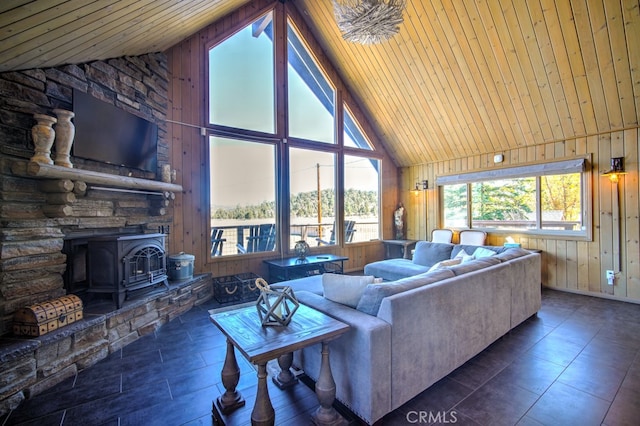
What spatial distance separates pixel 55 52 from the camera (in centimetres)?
255

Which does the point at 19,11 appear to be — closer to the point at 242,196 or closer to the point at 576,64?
the point at 242,196

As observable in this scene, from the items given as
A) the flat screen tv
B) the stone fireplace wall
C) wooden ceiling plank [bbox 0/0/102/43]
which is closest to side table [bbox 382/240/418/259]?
the flat screen tv

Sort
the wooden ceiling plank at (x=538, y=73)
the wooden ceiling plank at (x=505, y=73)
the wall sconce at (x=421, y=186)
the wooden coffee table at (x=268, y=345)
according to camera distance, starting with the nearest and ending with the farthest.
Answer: the wooden coffee table at (x=268, y=345) → the wooden ceiling plank at (x=538, y=73) → the wooden ceiling plank at (x=505, y=73) → the wall sconce at (x=421, y=186)

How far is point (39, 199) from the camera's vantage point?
255 centimetres

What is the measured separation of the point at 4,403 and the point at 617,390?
4.37 metres

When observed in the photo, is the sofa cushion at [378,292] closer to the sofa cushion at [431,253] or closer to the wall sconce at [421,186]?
the sofa cushion at [431,253]

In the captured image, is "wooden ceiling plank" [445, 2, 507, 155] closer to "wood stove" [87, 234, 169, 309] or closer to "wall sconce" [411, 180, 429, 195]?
"wall sconce" [411, 180, 429, 195]

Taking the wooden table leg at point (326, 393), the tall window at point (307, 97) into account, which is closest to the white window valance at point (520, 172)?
the tall window at point (307, 97)

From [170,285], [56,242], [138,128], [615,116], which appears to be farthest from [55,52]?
[615,116]

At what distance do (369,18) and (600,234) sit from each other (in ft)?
15.3

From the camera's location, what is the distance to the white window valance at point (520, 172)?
182 inches

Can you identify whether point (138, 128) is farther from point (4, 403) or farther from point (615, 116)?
point (615, 116)

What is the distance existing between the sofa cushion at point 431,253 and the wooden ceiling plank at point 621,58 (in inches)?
116

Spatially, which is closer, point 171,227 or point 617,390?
point 617,390
